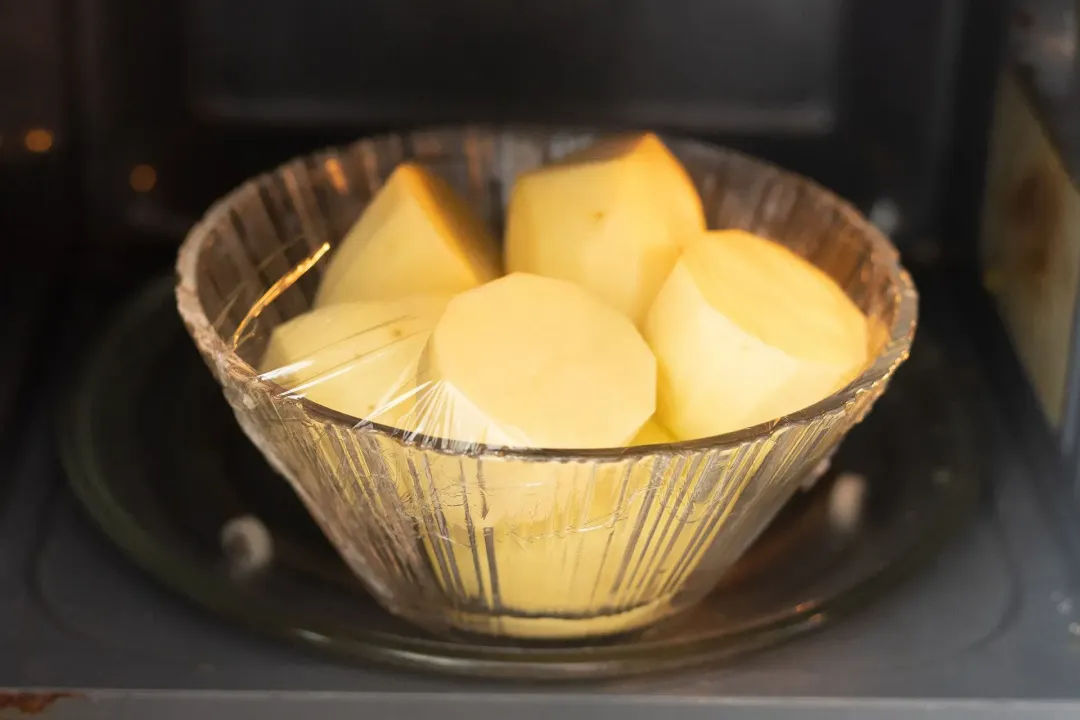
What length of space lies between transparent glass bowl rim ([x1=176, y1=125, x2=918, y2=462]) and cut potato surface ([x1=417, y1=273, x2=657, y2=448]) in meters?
0.02

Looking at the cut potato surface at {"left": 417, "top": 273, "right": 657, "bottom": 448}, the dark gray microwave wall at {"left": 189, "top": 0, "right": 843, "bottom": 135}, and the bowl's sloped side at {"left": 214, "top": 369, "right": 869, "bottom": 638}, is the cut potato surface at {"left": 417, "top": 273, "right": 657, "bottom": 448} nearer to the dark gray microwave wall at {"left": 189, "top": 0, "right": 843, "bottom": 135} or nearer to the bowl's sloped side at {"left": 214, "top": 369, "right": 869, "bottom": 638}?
the bowl's sloped side at {"left": 214, "top": 369, "right": 869, "bottom": 638}

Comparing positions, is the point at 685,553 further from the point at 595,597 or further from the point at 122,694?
the point at 122,694

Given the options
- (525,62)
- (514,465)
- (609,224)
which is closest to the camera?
(514,465)

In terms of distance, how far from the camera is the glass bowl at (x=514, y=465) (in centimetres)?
41

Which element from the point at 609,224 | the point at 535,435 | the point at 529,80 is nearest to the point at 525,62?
the point at 529,80

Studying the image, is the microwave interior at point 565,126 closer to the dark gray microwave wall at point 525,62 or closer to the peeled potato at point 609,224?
the dark gray microwave wall at point 525,62

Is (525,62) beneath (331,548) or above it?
above

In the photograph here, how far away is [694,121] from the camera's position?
0.67 m

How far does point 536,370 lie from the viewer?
0.43 meters

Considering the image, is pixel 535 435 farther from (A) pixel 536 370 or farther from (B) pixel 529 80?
(B) pixel 529 80

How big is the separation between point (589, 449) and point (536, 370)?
0.14 ft

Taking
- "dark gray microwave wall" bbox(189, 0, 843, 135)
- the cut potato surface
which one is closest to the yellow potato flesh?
the cut potato surface

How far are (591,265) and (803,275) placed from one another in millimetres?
88

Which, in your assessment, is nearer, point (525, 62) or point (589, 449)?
point (589, 449)
